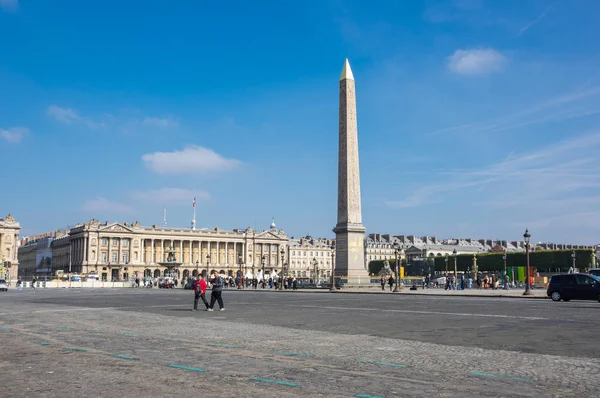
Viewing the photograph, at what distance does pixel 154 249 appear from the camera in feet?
520

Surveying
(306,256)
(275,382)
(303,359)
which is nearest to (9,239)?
(306,256)

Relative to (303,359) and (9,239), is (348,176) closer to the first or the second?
(303,359)

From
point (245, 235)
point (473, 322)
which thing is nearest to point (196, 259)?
point (245, 235)

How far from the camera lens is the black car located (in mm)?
30203

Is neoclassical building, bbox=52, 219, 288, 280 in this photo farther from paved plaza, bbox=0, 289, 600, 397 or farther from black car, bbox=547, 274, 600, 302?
paved plaza, bbox=0, 289, 600, 397

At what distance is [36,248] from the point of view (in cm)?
19950

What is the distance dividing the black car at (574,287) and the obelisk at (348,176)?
18.8 metres

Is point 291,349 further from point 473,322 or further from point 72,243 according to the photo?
point 72,243

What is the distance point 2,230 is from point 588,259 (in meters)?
119

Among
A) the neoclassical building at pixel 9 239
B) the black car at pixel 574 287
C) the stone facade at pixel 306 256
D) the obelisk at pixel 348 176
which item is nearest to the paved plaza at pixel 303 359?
the black car at pixel 574 287

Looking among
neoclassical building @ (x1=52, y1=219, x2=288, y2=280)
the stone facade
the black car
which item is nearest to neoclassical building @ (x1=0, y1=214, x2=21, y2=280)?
neoclassical building @ (x1=52, y1=219, x2=288, y2=280)

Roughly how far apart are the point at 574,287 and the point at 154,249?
5433 inches

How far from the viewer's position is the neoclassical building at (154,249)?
485 feet

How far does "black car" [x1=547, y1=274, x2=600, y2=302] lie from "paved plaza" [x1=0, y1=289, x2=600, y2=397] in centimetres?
1483
